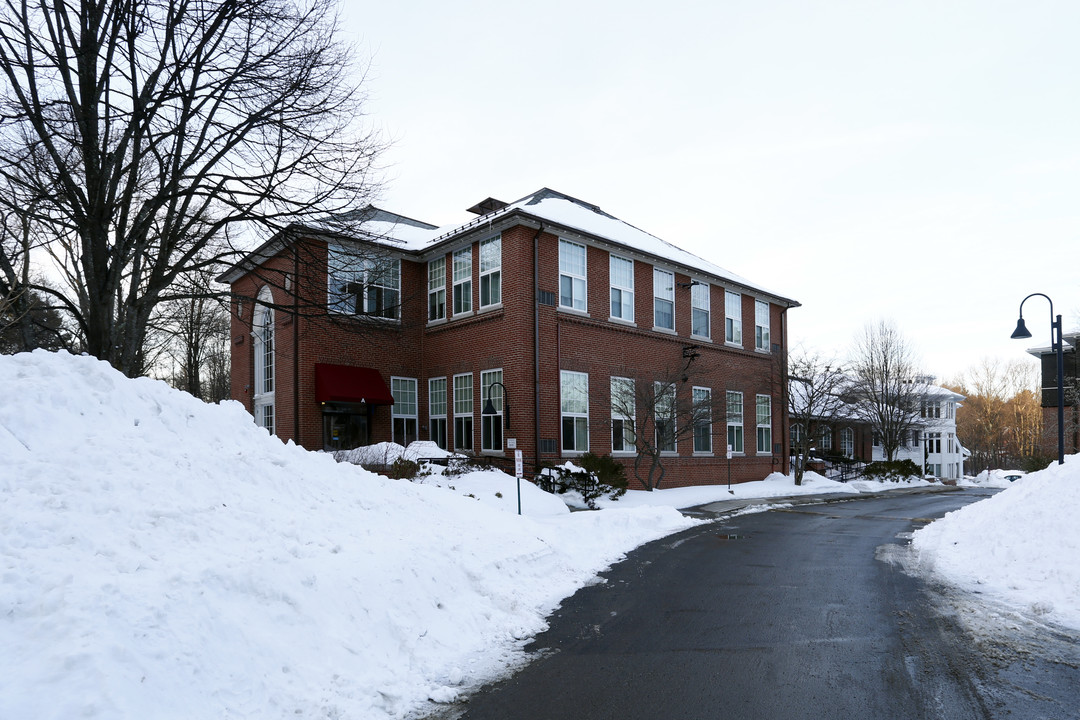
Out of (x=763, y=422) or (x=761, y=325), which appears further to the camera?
(x=761, y=325)

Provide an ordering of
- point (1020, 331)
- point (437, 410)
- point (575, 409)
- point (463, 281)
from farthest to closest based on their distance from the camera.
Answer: point (437, 410) < point (463, 281) < point (575, 409) < point (1020, 331)

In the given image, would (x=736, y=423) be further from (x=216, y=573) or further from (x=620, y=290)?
(x=216, y=573)

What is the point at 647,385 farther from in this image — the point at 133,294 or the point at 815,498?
the point at 133,294

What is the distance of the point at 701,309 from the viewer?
2867 cm

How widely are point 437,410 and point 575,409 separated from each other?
515cm

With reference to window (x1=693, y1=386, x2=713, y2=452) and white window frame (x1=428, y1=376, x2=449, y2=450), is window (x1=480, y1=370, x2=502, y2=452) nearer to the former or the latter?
white window frame (x1=428, y1=376, x2=449, y2=450)

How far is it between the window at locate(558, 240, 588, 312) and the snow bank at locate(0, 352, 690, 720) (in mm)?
13339

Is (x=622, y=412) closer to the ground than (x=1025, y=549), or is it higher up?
higher up

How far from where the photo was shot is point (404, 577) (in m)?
7.20

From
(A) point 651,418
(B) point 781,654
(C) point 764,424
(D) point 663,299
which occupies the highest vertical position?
(D) point 663,299

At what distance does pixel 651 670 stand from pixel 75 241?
649 inches

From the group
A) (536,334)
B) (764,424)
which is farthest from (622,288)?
(764,424)

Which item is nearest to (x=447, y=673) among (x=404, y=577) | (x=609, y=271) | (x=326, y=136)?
(x=404, y=577)

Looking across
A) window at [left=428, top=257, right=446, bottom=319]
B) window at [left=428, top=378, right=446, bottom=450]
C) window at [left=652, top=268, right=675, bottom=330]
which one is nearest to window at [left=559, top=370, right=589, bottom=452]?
window at [left=428, top=378, right=446, bottom=450]
